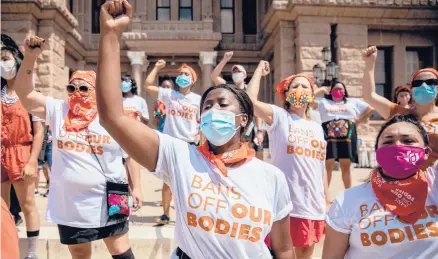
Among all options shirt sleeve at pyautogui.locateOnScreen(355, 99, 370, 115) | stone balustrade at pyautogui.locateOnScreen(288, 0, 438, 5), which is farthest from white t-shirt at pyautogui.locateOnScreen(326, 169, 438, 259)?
stone balustrade at pyautogui.locateOnScreen(288, 0, 438, 5)

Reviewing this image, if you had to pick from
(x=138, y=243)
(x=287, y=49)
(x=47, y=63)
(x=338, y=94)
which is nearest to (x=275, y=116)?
(x=138, y=243)

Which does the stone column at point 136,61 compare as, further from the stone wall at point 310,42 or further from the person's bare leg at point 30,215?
the person's bare leg at point 30,215

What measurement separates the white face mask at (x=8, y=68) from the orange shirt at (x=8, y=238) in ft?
11.0

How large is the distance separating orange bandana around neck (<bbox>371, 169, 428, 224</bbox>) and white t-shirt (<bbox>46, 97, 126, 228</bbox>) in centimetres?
212

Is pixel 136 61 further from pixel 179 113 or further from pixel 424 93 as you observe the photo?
pixel 424 93

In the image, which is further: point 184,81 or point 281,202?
point 184,81

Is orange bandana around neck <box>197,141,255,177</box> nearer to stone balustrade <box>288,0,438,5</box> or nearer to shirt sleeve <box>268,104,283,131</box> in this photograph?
shirt sleeve <box>268,104,283,131</box>

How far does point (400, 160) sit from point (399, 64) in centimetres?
1471

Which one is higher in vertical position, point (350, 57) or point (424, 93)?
point (350, 57)

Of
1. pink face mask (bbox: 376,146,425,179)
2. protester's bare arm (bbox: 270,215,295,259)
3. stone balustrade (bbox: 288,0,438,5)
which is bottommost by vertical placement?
protester's bare arm (bbox: 270,215,295,259)

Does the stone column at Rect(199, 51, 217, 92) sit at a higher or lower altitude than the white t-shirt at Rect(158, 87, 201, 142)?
higher

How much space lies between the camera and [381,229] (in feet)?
7.06

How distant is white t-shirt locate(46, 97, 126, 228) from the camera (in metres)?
3.37

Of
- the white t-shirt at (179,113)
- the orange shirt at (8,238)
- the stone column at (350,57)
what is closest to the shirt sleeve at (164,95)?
the white t-shirt at (179,113)
